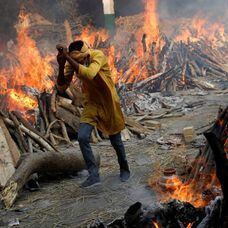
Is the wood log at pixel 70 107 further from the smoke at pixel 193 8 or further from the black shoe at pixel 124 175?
the smoke at pixel 193 8

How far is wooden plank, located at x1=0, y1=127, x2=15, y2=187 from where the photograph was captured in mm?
5603

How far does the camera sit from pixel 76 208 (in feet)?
17.1

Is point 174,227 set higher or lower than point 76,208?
higher

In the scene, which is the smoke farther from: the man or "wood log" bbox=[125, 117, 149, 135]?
the man

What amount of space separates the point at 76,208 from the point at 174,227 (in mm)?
2201

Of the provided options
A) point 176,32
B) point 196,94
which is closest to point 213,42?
point 176,32

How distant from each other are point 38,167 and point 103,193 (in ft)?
3.67

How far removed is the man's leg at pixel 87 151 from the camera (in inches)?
232

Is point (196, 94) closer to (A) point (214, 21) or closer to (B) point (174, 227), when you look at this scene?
(B) point (174, 227)

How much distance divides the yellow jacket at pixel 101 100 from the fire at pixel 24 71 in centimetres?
601

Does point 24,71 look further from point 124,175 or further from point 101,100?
point 124,175

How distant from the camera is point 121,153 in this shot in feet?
20.4

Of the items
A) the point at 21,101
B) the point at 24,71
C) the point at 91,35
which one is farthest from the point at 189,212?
the point at 91,35

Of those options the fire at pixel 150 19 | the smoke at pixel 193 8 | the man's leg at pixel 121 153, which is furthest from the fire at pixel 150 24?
the man's leg at pixel 121 153
